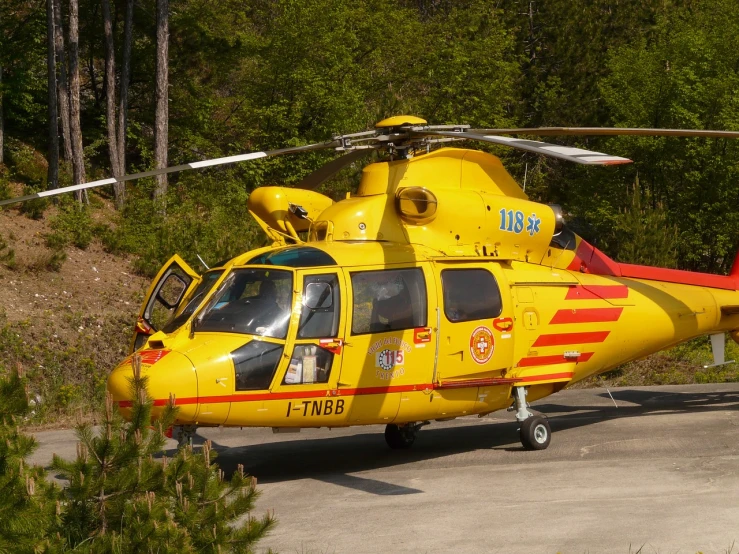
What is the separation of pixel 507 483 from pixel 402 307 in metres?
2.08

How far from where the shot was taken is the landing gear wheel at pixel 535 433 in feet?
35.7

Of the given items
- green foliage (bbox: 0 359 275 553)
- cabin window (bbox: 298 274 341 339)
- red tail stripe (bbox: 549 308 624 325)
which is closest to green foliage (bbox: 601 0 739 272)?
red tail stripe (bbox: 549 308 624 325)

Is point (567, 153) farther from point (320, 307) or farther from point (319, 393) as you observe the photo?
point (319, 393)

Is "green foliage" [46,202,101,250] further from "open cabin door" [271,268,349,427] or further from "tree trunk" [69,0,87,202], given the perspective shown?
"open cabin door" [271,268,349,427]

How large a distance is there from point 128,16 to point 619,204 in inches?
674

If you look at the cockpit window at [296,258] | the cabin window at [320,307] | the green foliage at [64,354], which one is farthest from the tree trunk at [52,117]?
the cabin window at [320,307]

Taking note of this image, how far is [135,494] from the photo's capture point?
5.68m

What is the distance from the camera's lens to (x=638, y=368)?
1928 centimetres

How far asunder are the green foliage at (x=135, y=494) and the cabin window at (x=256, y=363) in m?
3.07

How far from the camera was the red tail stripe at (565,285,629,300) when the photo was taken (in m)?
11.6

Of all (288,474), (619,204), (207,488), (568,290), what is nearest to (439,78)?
(619,204)

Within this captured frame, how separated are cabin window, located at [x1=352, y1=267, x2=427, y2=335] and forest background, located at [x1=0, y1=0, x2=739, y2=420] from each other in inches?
445

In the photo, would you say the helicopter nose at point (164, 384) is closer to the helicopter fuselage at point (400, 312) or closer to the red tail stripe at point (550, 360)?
the helicopter fuselage at point (400, 312)

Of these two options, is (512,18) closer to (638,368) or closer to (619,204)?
(619,204)
